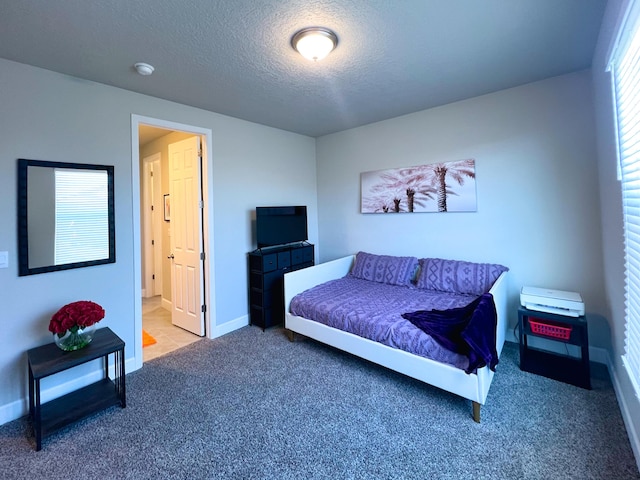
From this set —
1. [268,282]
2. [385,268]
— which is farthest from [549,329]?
[268,282]

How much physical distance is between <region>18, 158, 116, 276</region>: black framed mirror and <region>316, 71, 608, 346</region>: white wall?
3133 millimetres

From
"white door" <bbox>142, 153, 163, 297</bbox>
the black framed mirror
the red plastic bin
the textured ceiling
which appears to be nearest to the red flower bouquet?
the black framed mirror

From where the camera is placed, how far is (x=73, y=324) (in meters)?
2.08

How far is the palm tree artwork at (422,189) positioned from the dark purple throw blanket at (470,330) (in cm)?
144

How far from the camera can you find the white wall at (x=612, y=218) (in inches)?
67.4

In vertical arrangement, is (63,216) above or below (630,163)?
below

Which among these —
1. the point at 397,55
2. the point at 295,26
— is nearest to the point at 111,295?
the point at 295,26

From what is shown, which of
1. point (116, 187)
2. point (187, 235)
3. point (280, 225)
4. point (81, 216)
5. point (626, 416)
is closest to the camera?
point (626, 416)

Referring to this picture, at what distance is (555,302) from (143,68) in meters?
3.83

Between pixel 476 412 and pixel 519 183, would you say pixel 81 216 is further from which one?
pixel 519 183

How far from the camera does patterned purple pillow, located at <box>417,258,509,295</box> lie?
9.79ft

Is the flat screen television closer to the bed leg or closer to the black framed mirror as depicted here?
the black framed mirror

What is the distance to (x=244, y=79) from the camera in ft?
8.40

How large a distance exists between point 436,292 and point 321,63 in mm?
2495
